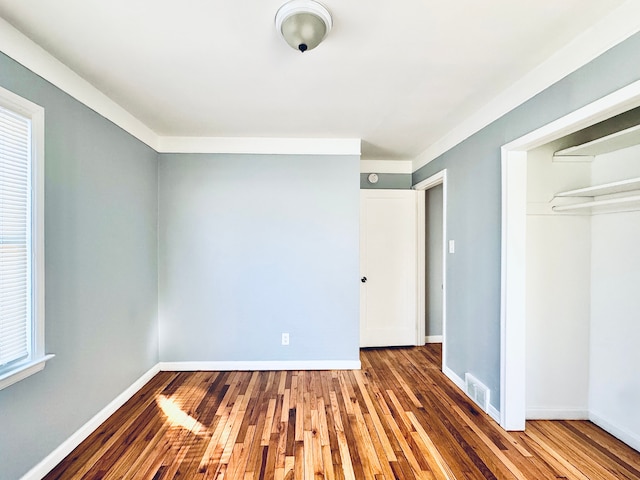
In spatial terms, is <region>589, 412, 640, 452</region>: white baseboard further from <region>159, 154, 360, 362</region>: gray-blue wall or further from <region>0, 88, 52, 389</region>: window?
<region>0, 88, 52, 389</region>: window

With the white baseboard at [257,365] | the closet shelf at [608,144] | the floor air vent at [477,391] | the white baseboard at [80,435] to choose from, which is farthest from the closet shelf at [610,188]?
the white baseboard at [80,435]

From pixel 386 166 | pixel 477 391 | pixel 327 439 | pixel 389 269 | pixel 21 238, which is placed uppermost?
pixel 386 166

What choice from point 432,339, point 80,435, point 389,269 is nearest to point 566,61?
point 389,269

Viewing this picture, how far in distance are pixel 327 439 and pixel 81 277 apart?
6.70 ft

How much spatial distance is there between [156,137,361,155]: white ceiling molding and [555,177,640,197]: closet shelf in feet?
6.33

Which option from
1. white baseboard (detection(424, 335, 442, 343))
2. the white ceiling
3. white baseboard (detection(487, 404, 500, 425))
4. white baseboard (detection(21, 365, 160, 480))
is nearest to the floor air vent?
white baseboard (detection(487, 404, 500, 425))

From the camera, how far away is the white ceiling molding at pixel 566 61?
1.40m

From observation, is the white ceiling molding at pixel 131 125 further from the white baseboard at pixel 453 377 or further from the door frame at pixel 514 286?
the white baseboard at pixel 453 377

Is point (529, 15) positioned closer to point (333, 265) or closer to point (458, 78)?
point (458, 78)

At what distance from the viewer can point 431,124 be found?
2.83m

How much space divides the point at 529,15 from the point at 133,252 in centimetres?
323

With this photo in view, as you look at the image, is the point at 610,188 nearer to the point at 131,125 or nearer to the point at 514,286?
the point at 514,286

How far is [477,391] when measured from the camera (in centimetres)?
255

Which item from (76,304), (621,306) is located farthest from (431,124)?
(76,304)
